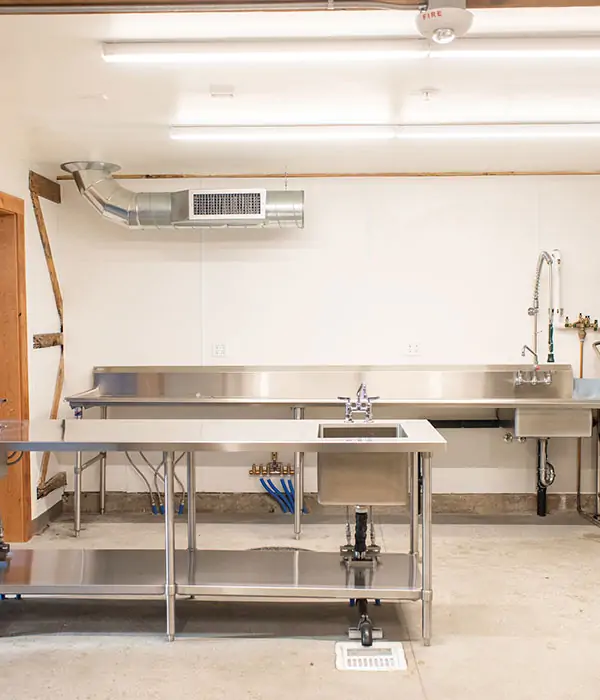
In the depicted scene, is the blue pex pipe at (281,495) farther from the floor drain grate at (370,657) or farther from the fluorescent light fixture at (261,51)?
the fluorescent light fixture at (261,51)

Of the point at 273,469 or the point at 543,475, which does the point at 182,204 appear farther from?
the point at 543,475

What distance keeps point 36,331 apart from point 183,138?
182 cm

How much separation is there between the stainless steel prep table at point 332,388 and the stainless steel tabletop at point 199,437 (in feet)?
5.19

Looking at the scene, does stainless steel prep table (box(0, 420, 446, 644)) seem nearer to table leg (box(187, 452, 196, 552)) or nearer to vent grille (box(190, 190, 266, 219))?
table leg (box(187, 452, 196, 552))

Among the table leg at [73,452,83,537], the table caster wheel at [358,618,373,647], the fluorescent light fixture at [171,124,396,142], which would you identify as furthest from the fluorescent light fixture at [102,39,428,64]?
the table leg at [73,452,83,537]

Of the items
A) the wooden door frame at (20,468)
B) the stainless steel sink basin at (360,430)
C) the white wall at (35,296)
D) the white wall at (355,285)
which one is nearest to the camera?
the stainless steel sink basin at (360,430)

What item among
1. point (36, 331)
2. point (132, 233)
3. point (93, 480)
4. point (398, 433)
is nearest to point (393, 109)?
point (398, 433)

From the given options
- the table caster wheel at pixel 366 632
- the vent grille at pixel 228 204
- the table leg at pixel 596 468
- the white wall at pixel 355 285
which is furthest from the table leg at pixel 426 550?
the table leg at pixel 596 468

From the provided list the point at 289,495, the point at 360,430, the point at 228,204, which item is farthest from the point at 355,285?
the point at 360,430

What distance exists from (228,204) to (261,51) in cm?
221

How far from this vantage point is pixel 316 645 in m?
3.39

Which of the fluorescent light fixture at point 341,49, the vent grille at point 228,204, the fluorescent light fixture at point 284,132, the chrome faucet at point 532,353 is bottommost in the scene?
the chrome faucet at point 532,353

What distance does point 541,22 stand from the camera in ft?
9.12

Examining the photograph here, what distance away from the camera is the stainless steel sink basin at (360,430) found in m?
3.69
